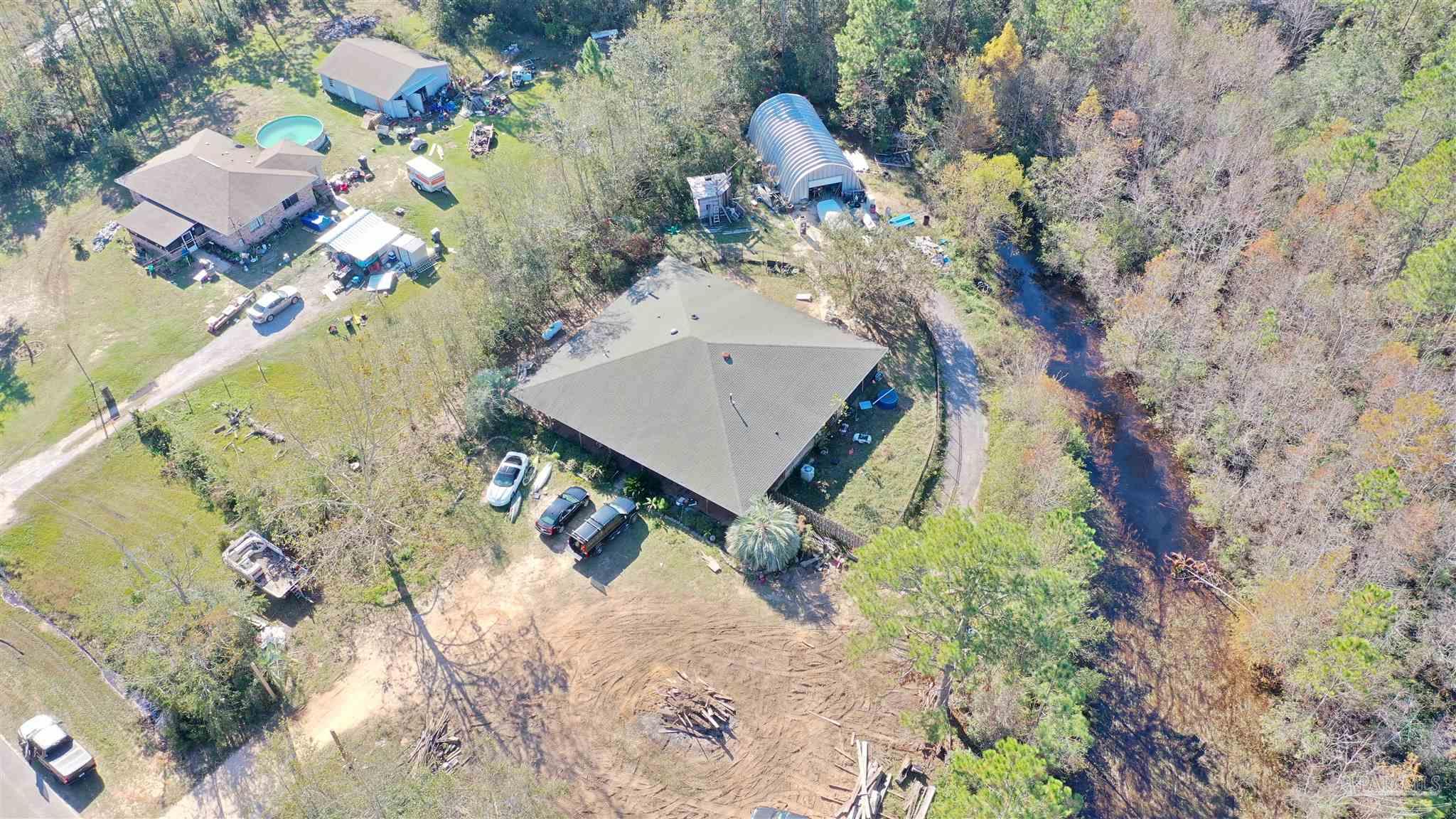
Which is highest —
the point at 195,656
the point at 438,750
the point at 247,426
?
the point at 195,656

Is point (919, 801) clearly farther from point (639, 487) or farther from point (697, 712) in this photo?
point (639, 487)

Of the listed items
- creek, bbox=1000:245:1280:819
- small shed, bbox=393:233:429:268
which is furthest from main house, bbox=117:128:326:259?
creek, bbox=1000:245:1280:819

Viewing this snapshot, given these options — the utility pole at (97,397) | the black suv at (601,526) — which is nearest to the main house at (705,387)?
the black suv at (601,526)

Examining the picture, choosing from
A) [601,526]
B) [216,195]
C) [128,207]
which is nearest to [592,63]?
[216,195]

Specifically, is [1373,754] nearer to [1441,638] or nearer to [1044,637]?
[1441,638]

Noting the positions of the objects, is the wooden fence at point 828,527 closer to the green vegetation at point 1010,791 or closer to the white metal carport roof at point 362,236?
the green vegetation at point 1010,791

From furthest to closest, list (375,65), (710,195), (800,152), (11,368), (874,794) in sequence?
(375,65) < (800,152) < (710,195) < (11,368) < (874,794)

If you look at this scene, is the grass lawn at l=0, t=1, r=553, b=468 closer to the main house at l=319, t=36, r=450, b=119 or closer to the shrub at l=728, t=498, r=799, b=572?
the main house at l=319, t=36, r=450, b=119
